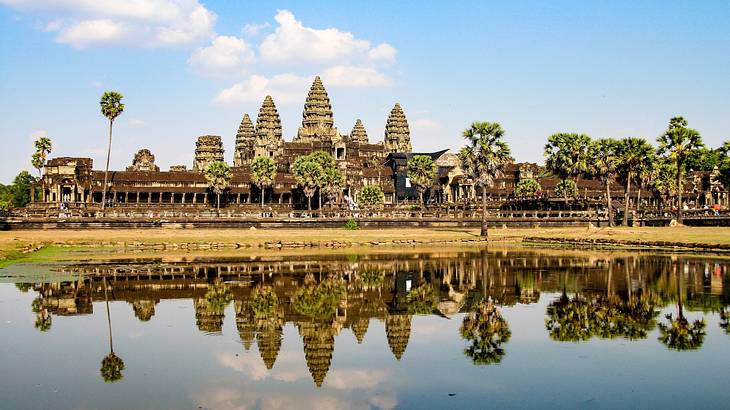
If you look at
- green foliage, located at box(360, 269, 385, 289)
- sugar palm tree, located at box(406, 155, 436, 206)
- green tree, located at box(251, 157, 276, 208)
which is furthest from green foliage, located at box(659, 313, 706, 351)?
green tree, located at box(251, 157, 276, 208)

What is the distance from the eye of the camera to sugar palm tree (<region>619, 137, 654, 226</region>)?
88125mm

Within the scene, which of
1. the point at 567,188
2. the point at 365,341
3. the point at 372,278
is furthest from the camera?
the point at 567,188

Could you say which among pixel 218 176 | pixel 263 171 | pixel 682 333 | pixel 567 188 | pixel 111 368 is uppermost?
pixel 263 171

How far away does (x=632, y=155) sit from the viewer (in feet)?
289

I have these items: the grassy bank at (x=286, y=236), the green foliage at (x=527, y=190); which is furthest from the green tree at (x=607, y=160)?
the green foliage at (x=527, y=190)

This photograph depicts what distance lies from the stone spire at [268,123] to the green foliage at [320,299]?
13650cm

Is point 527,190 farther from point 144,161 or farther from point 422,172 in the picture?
point 144,161

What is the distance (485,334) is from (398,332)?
8.36ft

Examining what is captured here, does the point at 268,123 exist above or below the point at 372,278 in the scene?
above

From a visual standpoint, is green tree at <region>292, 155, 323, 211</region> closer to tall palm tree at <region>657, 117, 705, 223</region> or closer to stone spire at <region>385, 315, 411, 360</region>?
tall palm tree at <region>657, 117, 705, 223</region>

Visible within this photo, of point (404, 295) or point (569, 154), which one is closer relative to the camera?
point (404, 295)

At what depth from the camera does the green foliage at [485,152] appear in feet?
258

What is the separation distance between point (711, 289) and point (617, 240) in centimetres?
3187

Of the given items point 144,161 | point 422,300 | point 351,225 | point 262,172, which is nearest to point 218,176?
point 262,172
